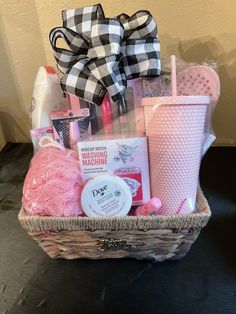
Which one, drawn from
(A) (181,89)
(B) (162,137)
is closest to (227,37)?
(A) (181,89)

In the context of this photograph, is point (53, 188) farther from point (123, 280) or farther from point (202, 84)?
point (202, 84)

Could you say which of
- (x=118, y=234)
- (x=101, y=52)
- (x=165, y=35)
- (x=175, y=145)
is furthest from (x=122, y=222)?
(x=165, y=35)

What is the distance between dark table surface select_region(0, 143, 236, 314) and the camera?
432mm

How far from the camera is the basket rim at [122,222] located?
0.42 m

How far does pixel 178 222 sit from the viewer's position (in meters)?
0.43

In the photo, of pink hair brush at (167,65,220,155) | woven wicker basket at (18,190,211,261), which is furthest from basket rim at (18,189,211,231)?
pink hair brush at (167,65,220,155)

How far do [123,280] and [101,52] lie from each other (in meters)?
0.35

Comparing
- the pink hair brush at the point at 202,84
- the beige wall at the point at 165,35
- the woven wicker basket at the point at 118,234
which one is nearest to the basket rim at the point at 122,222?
A: the woven wicker basket at the point at 118,234

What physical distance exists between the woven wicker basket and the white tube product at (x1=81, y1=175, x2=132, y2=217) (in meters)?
0.02

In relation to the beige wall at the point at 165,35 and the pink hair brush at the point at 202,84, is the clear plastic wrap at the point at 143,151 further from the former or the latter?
the beige wall at the point at 165,35

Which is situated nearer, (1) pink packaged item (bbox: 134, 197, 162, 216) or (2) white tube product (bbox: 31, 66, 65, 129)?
(1) pink packaged item (bbox: 134, 197, 162, 216)

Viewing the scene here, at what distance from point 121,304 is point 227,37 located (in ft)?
1.88

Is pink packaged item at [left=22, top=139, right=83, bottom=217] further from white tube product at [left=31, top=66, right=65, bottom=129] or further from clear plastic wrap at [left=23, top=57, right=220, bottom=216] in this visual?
white tube product at [left=31, top=66, right=65, bottom=129]

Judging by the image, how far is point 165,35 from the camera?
2.22 feet
